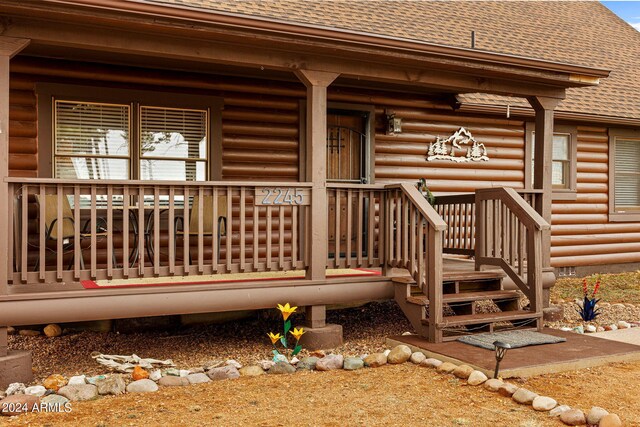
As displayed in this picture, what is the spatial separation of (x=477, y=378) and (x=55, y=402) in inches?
123

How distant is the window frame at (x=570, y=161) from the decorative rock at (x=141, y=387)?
7.85 metres

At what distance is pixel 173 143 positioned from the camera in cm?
804

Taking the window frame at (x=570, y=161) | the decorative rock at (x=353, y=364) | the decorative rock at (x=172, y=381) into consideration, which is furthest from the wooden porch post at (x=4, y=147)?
the window frame at (x=570, y=161)

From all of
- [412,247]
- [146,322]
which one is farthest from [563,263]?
[146,322]

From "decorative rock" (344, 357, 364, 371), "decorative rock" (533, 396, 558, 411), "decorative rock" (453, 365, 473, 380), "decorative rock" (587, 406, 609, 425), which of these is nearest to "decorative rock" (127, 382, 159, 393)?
"decorative rock" (344, 357, 364, 371)

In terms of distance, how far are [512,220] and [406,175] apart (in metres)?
2.86

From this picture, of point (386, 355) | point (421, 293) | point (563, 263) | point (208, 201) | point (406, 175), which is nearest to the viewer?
point (386, 355)

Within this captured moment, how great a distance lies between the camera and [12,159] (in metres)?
7.18

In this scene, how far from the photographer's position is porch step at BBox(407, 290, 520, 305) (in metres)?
6.42

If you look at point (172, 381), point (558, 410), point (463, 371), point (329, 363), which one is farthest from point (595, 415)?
point (172, 381)

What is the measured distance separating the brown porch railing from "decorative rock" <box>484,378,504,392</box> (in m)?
2.36

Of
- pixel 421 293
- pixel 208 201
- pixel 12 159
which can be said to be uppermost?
pixel 12 159

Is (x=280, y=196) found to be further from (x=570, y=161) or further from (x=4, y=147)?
(x=570, y=161)

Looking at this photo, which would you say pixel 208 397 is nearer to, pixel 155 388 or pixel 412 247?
pixel 155 388
